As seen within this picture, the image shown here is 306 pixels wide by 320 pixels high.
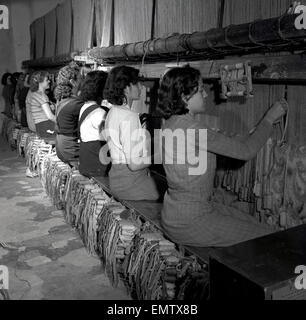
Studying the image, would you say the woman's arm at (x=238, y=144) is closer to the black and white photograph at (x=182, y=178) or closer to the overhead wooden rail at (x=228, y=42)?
the black and white photograph at (x=182, y=178)

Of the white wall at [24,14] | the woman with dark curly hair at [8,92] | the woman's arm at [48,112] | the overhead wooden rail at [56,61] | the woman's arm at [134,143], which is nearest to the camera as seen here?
the woman's arm at [134,143]

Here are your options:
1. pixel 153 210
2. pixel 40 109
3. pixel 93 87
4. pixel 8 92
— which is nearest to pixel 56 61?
pixel 40 109

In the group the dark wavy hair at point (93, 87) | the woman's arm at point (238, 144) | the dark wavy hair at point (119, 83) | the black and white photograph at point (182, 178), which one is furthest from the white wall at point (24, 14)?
the woman's arm at point (238, 144)

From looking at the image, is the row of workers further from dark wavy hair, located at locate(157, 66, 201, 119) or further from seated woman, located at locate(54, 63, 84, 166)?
seated woman, located at locate(54, 63, 84, 166)

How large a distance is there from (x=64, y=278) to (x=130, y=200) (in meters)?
0.78

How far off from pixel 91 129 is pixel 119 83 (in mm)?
1024

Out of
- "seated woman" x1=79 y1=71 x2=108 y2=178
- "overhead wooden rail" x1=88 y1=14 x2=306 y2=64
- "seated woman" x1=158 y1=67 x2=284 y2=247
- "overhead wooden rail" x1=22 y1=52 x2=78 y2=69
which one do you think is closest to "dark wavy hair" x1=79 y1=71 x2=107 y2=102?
"seated woman" x1=79 y1=71 x2=108 y2=178

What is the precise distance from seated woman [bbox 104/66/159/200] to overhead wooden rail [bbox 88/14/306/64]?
37cm

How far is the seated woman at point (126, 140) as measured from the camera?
10.5 ft

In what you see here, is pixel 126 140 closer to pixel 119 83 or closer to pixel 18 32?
pixel 119 83

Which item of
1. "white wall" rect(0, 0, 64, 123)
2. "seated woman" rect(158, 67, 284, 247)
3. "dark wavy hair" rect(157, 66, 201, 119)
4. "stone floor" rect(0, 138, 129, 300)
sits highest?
"white wall" rect(0, 0, 64, 123)

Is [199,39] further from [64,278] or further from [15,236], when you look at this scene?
[15,236]

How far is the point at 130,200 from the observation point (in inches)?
135

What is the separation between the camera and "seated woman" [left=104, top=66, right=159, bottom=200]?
3211mm
